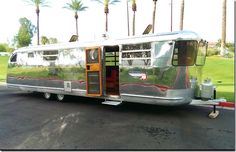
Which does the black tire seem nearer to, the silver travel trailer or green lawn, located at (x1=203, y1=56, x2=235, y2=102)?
the silver travel trailer

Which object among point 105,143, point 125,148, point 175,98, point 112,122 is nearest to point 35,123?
point 112,122

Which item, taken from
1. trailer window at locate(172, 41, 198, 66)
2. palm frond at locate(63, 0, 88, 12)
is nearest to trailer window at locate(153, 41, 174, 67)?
trailer window at locate(172, 41, 198, 66)

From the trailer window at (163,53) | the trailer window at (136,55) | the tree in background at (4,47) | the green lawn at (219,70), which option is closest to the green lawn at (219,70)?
the green lawn at (219,70)

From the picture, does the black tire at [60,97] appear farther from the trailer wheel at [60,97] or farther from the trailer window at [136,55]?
the trailer window at [136,55]

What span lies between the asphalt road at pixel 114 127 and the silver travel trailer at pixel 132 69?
24.0 inches

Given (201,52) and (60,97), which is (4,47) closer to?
(60,97)

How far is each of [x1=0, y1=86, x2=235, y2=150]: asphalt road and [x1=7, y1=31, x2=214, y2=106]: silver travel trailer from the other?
610mm

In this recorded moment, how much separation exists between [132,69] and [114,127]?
2322 millimetres

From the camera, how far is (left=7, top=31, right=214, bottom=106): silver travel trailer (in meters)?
8.88

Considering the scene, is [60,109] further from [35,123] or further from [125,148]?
[125,148]

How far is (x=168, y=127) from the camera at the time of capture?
8.05 m

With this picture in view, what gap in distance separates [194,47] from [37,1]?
4214 cm

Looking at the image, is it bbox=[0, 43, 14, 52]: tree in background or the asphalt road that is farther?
bbox=[0, 43, 14, 52]: tree in background

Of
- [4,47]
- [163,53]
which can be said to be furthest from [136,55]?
[4,47]
